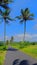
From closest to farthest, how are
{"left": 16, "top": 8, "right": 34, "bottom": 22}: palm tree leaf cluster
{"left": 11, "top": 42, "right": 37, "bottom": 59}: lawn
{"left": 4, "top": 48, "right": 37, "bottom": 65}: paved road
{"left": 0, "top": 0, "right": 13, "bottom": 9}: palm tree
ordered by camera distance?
{"left": 4, "top": 48, "right": 37, "bottom": 65}: paved road < {"left": 0, "top": 0, "right": 13, "bottom": 9}: palm tree < {"left": 11, "top": 42, "right": 37, "bottom": 59}: lawn < {"left": 16, "top": 8, "right": 34, "bottom": 22}: palm tree leaf cluster

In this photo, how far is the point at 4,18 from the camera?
53594mm

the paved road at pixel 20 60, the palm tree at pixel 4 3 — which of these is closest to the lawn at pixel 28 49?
the paved road at pixel 20 60

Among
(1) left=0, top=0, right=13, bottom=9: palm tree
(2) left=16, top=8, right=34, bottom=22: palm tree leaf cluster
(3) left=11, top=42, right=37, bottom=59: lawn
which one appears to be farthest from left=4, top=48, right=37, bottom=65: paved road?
(2) left=16, top=8, right=34, bottom=22: palm tree leaf cluster

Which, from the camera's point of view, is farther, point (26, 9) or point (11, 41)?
point (11, 41)

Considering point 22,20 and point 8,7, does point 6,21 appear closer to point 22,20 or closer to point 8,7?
point 22,20

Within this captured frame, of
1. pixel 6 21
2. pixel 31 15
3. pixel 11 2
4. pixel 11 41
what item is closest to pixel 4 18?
pixel 6 21

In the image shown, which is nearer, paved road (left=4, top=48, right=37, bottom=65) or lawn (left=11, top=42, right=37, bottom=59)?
paved road (left=4, top=48, right=37, bottom=65)

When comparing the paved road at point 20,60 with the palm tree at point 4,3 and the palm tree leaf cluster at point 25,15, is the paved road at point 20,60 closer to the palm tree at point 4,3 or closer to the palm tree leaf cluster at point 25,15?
the palm tree at point 4,3

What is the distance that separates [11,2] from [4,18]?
1037 inches

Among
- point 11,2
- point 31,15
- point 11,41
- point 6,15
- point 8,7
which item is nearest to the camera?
point 8,7

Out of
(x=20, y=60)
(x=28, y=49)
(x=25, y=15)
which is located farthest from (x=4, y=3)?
(x=25, y=15)

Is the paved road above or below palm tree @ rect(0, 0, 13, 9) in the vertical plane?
below

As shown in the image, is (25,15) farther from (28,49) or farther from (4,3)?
(4,3)

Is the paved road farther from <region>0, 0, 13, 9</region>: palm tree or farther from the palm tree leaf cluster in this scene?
the palm tree leaf cluster
